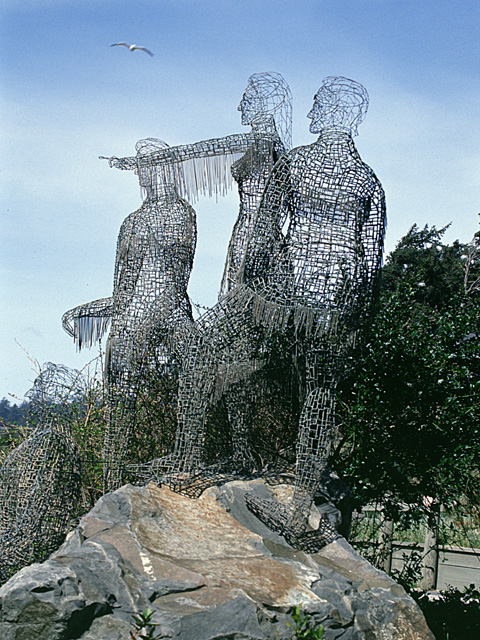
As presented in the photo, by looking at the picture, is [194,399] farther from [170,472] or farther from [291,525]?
[291,525]

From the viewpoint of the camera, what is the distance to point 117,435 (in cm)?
596

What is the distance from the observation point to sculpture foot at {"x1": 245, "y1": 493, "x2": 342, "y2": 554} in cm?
488

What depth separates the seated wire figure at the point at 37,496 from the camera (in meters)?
5.21

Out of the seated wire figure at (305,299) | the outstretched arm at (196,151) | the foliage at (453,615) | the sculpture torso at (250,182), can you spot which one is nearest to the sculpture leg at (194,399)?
the seated wire figure at (305,299)

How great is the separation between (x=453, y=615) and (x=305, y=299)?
3.68 meters

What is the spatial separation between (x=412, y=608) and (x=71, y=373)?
3.46 m

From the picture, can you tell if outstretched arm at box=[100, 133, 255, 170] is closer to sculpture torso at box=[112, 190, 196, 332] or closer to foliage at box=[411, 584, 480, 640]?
sculpture torso at box=[112, 190, 196, 332]

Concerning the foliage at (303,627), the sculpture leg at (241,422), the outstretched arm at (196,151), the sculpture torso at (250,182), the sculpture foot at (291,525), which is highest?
the outstretched arm at (196,151)

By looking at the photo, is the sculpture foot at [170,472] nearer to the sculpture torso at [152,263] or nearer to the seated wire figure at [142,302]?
the seated wire figure at [142,302]

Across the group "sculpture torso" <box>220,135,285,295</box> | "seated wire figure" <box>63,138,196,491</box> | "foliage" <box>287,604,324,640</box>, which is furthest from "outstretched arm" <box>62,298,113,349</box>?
"foliage" <box>287,604,324,640</box>

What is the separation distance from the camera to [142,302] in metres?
6.39

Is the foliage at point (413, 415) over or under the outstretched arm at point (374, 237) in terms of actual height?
under

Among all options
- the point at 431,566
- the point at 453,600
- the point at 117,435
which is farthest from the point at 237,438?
the point at 431,566

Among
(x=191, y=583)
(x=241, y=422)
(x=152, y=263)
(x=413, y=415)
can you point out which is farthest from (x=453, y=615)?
(x=152, y=263)
